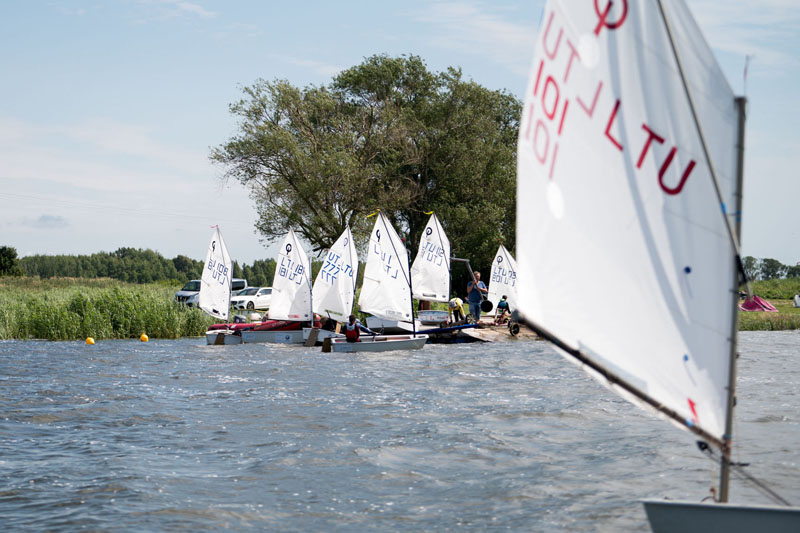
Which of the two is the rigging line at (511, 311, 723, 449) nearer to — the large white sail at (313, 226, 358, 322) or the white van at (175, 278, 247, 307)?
the large white sail at (313, 226, 358, 322)

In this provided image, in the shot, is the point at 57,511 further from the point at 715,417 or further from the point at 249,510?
the point at 715,417

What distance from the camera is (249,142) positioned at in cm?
4419

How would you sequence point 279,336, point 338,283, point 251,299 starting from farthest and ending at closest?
point 251,299
point 279,336
point 338,283

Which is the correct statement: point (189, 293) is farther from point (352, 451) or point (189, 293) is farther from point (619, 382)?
point (619, 382)

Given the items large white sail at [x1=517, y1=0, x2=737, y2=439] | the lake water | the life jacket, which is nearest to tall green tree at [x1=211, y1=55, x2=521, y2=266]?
the life jacket

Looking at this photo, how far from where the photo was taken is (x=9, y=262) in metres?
59.5

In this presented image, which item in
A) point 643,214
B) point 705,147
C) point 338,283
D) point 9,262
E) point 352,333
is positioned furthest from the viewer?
point 9,262

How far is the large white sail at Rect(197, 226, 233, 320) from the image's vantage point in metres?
34.8

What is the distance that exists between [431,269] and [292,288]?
21.5 ft

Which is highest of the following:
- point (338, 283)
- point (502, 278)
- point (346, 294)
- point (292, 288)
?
point (502, 278)

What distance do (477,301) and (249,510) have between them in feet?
83.1

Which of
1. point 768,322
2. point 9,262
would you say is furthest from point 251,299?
point 768,322

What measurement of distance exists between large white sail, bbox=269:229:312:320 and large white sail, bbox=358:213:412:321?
3633mm

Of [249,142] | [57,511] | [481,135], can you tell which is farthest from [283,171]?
[57,511]
